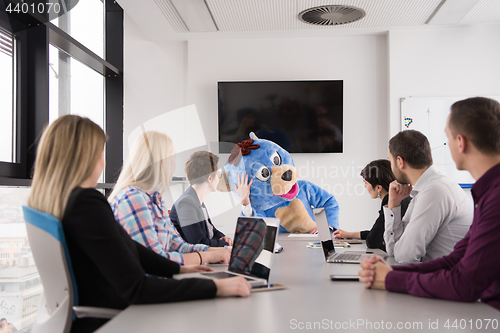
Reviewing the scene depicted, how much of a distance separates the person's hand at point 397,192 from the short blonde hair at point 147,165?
3.68 feet

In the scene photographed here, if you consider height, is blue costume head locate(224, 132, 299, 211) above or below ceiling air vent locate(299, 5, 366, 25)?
below

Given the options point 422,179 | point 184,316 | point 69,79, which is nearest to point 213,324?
point 184,316

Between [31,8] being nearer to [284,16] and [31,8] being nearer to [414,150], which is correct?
[284,16]

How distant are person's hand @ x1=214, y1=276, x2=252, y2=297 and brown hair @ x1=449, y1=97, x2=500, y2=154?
75 cm

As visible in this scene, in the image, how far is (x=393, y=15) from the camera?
350 centimetres

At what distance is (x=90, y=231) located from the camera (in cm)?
103

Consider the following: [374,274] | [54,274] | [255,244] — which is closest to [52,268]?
[54,274]

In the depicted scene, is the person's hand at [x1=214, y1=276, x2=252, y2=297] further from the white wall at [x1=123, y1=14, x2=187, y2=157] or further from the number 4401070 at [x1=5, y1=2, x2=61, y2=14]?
the white wall at [x1=123, y1=14, x2=187, y2=157]

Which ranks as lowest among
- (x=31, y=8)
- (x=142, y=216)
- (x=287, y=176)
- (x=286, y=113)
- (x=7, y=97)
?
(x=142, y=216)

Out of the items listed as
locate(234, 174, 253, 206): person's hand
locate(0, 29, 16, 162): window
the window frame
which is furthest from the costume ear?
locate(0, 29, 16, 162): window

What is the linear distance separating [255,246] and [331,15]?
2.79 metres

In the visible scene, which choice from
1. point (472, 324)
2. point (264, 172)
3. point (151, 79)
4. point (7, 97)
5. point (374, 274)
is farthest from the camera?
point (151, 79)

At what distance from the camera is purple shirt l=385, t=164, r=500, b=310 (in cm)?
98

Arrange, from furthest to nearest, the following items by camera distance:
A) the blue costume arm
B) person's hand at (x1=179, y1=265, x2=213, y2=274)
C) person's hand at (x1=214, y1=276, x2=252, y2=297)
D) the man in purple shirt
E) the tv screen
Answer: the tv screen → the blue costume arm → person's hand at (x1=179, y1=265, x2=213, y2=274) → person's hand at (x1=214, y1=276, x2=252, y2=297) → the man in purple shirt
